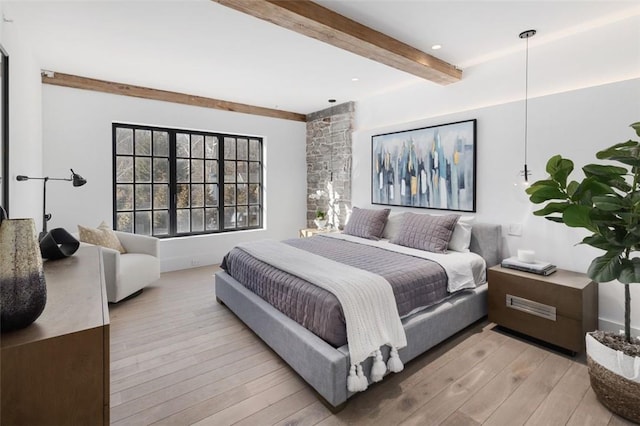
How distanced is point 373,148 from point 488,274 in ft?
7.98

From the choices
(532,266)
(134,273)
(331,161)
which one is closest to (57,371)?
(134,273)

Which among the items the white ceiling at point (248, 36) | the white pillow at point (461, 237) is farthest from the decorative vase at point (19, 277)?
the white pillow at point (461, 237)

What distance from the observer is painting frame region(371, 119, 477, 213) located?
3676 mm

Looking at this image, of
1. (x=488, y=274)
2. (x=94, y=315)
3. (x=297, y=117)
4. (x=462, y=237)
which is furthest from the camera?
(x=297, y=117)

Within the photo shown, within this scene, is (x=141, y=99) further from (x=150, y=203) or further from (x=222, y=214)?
(x=222, y=214)

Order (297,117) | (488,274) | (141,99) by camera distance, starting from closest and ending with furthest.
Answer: (488,274) → (141,99) → (297,117)

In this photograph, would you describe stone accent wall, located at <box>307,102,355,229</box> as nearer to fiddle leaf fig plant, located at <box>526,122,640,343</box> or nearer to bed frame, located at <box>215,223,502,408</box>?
bed frame, located at <box>215,223,502,408</box>

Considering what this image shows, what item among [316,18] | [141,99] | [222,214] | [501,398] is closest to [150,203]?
[222,214]

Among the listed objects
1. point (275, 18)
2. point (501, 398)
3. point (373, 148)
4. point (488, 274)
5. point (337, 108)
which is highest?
point (337, 108)

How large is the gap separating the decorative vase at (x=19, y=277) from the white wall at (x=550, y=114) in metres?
3.69

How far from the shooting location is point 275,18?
2.31 meters

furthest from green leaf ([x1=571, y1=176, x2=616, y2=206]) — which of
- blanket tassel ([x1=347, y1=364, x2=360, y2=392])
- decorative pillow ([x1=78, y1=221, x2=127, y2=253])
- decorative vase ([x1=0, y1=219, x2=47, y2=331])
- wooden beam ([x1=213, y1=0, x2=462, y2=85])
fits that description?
decorative pillow ([x1=78, y1=221, x2=127, y2=253])

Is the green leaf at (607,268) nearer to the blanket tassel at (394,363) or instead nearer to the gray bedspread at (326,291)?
the gray bedspread at (326,291)

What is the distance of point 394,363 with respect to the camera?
2.10 m
